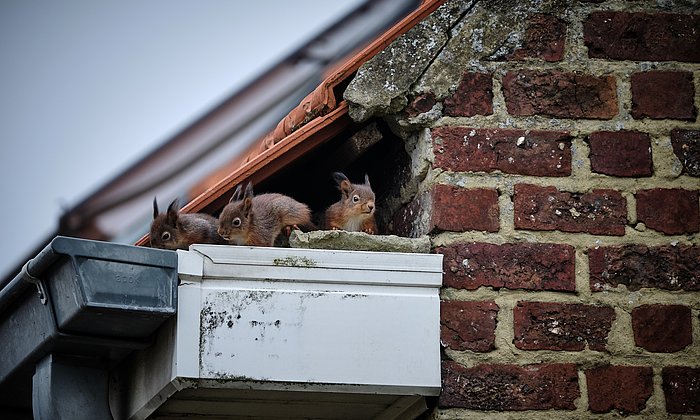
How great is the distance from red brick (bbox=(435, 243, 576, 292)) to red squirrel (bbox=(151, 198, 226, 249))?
1023 mm

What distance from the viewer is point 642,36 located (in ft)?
13.2

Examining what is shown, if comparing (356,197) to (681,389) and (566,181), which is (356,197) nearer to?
(566,181)

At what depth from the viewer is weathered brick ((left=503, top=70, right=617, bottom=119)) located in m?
3.93

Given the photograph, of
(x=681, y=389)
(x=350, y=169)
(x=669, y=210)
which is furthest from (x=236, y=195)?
(x=681, y=389)

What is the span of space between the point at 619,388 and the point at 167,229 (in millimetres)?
1720

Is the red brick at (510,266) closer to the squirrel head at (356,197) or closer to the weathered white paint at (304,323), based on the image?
the weathered white paint at (304,323)

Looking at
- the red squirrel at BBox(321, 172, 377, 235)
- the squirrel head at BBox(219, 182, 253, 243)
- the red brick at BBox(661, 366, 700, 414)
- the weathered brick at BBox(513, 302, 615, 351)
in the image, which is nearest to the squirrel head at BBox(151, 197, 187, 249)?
the squirrel head at BBox(219, 182, 253, 243)

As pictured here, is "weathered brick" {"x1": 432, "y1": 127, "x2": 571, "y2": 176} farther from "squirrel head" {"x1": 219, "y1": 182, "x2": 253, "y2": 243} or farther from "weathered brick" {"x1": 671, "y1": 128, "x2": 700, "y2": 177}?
"squirrel head" {"x1": 219, "y1": 182, "x2": 253, "y2": 243}

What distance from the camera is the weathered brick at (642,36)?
13.2ft

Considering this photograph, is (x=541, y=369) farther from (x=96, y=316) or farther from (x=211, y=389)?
(x=96, y=316)

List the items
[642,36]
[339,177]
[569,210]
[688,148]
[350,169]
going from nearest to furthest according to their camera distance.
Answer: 1. [569,210]
2. [688,148]
3. [642,36]
4. [339,177]
5. [350,169]

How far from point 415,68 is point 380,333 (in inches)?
36.5

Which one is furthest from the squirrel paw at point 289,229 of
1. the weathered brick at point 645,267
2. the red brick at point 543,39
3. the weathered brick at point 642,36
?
the weathered brick at point 642,36

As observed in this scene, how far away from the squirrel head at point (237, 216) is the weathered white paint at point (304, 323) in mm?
554
